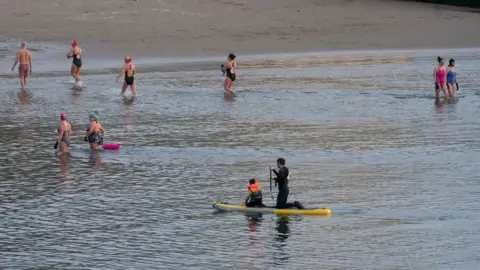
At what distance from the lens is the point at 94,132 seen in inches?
1192

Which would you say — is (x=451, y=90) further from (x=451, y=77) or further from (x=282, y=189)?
(x=282, y=189)

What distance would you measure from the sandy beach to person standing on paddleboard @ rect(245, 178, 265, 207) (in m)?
30.2

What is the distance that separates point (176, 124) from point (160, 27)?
832 inches

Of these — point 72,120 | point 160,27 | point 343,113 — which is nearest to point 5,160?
point 72,120

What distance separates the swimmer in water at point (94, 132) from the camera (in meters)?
30.1

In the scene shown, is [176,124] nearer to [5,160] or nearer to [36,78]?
[5,160]

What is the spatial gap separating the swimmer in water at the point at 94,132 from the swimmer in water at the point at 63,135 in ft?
1.79

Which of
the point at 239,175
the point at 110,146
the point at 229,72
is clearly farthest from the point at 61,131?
the point at 229,72

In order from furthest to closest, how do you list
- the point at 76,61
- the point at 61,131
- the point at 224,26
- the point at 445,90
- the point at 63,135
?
the point at 224,26, the point at 76,61, the point at 445,90, the point at 63,135, the point at 61,131

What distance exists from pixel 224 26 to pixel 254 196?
33958 mm

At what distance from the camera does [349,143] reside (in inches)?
1233

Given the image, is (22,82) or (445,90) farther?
(22,82)

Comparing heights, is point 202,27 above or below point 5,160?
above

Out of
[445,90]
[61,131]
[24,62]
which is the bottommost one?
[61,131]
